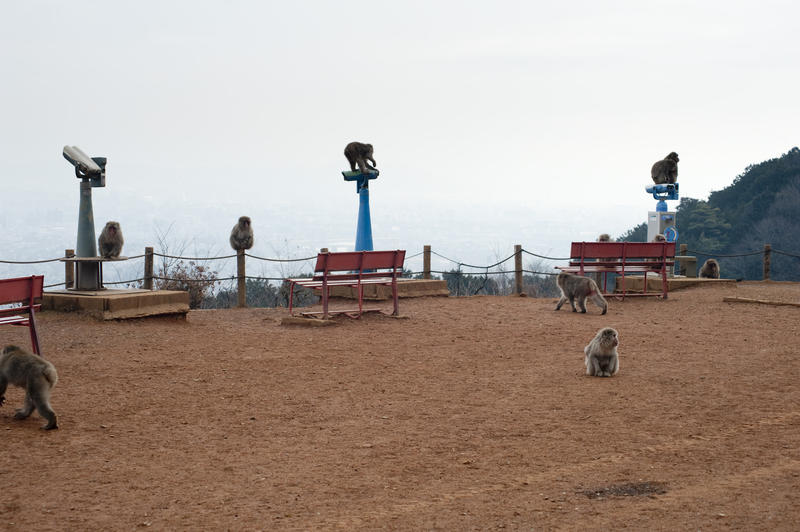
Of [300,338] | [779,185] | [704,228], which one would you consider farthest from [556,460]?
[779,185]

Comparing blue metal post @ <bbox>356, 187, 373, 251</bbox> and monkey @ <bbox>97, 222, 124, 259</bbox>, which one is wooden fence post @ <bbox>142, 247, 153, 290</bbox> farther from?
blue metal post @ <bbox>356, 187, 373, 251</bbox>

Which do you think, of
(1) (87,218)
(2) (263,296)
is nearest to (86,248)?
(1) (87,218)

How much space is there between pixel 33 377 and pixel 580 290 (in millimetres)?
9316

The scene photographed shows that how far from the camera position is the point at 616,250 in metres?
15.4

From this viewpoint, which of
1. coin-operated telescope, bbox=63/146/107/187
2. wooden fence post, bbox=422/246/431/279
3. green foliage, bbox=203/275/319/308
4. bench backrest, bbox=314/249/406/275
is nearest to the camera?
bench backrest, bbox=314/249/406/275

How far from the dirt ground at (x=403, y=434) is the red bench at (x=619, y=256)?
3.63m

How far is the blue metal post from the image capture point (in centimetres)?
1781

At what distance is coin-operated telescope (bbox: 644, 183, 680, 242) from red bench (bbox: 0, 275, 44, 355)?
14.0 m

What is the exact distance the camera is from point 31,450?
616 centimetres

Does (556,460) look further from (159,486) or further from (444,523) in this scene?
(159,486)

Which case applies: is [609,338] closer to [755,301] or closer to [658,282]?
[755,301]

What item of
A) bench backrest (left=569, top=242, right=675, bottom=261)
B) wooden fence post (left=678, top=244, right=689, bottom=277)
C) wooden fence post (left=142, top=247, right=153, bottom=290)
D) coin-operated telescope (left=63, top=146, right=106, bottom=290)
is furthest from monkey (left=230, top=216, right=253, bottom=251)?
wooden fence post (left=678, top=244, right=689, bottom=277)

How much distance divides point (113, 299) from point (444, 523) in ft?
28.0

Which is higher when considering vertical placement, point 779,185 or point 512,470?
point 779,185
